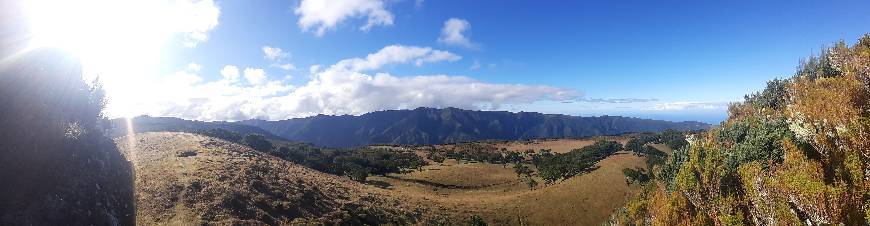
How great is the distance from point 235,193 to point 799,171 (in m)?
52.6

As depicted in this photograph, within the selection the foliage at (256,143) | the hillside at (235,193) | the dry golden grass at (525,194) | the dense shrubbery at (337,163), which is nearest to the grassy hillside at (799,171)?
the hillside at (235,193)

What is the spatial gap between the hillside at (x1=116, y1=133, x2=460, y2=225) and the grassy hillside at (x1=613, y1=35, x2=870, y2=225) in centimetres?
3837

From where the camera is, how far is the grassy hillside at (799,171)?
20562 millimetres

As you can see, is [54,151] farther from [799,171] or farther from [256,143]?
[256,143]

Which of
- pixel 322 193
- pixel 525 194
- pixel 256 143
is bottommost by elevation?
pixel 525 194

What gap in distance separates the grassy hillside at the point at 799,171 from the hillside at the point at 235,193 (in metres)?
38.4

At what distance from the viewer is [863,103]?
24.3 m

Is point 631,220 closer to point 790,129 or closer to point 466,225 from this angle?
point 790,129

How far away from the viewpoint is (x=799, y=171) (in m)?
22.6

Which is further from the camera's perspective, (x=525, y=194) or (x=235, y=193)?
(x=525, y=194)

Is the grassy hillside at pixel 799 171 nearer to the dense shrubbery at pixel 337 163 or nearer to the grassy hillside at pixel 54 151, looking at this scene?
the grassy hillside at pixel 54 151

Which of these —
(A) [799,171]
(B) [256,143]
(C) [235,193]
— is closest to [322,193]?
(C) [235,193]

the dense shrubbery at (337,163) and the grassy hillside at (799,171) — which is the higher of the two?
the grassy hillside at (799,171)

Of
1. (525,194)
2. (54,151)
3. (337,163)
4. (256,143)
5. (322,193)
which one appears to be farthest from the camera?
(337,163)
